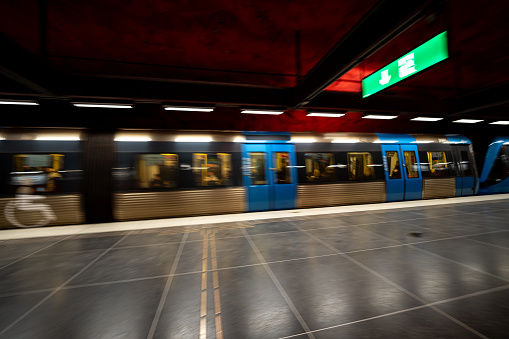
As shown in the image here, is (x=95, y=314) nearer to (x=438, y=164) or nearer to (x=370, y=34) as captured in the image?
(x=370, y=34)

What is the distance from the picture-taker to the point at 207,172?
5.89 m

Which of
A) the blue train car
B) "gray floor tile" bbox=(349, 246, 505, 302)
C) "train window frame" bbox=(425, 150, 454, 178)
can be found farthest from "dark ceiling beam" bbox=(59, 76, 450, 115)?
the blue train car

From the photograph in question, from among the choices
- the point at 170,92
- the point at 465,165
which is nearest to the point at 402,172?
the point at 465,165

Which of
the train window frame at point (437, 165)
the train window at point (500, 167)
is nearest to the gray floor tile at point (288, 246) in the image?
the train window frame at point (437, 165)

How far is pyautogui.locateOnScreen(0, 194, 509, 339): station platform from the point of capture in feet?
4.97

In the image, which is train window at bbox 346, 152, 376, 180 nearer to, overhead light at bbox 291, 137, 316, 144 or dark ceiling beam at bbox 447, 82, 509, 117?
overhead light at bbox 291, 137, 316, 144

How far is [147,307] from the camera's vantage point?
1.78 meters

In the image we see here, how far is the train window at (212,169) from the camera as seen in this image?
582cm

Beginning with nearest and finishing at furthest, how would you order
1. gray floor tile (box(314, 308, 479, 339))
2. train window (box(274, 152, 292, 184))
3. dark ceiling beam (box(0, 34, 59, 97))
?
gray floor tile (box(314, 308, 479, 339)), dark ceiling beam (box(0, 34, 59, 97)), train window (box(274, 152, 292, 184))

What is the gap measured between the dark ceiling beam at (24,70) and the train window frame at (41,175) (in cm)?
178

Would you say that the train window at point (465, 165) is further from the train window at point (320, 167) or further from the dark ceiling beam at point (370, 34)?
the dark ceiling beam at point (370, 34)

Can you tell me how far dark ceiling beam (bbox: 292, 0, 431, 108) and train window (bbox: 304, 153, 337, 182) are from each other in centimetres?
281

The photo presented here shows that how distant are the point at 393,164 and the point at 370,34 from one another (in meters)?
5.82

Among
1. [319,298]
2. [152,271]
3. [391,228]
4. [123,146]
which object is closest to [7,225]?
[123,146]
